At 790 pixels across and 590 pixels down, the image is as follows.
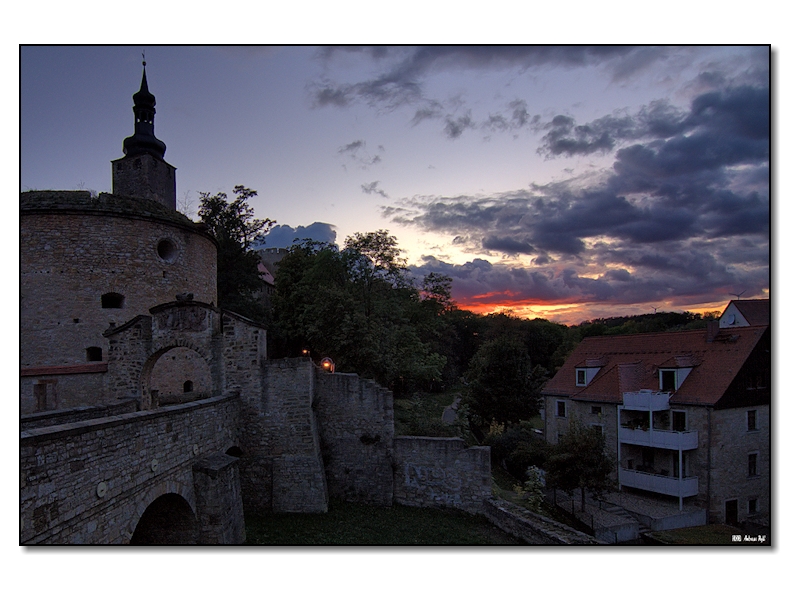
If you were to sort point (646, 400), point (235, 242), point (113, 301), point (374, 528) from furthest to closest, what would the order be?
1. point (235, 242)
2. point (113, 301)
3. point (646, 400)
4. point (374, 528)

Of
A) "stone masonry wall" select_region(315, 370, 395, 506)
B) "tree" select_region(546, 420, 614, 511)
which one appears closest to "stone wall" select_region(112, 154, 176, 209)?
"stone masonry wall" select_region(315, 370, 395, 506)

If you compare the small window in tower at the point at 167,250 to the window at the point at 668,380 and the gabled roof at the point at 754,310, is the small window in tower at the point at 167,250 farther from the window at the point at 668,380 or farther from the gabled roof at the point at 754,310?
the window at the point at 668,380

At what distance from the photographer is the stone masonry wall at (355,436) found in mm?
10281

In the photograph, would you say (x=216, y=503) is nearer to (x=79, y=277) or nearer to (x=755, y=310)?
(x=79, y=277)

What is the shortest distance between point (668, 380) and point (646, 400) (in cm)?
71

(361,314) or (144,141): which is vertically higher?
(144,141)

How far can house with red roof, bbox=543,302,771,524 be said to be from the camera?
706 centimetres

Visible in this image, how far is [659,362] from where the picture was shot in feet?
38.8

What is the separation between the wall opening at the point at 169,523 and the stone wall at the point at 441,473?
469 cm

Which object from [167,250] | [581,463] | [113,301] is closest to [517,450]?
[581,463]

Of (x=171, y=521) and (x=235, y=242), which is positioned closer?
(x=171, y=521)

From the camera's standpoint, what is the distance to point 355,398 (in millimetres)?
10492

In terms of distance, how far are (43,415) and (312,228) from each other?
5.40 m

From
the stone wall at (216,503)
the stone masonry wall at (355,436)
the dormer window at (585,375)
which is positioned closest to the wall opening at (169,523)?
the stone wall at (216,503)
